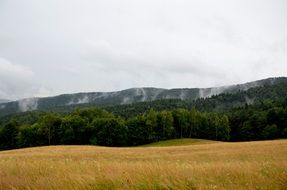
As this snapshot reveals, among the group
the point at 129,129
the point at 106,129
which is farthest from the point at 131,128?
the point at 106,129

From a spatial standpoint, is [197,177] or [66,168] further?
[66,168]

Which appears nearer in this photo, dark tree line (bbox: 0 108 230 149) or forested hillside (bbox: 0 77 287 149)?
dark tree line (bbox: 0 108 230 149)

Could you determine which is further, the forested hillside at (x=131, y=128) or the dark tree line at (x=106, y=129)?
the forested hillside at (x=131, y=128)

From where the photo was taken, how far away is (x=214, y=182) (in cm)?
702

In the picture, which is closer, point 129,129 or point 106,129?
point 106,129

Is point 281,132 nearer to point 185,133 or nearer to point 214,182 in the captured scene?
point 185,133

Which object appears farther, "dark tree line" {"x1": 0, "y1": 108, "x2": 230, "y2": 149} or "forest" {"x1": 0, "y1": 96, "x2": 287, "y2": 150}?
"forest" {"x1": 0, "y1": 96, "x2": 287, "y2": 150}

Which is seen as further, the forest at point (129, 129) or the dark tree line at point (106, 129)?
the forest at point (129, 129)

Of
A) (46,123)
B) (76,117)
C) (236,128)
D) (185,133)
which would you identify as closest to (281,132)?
(236,128)

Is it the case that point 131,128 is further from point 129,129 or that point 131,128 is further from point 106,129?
point 106,129

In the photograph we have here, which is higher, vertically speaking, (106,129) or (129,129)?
(106,129)

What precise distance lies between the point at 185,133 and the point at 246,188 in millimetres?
98404

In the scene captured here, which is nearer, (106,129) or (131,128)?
(106,129)

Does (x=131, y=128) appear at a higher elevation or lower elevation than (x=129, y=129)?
higher
